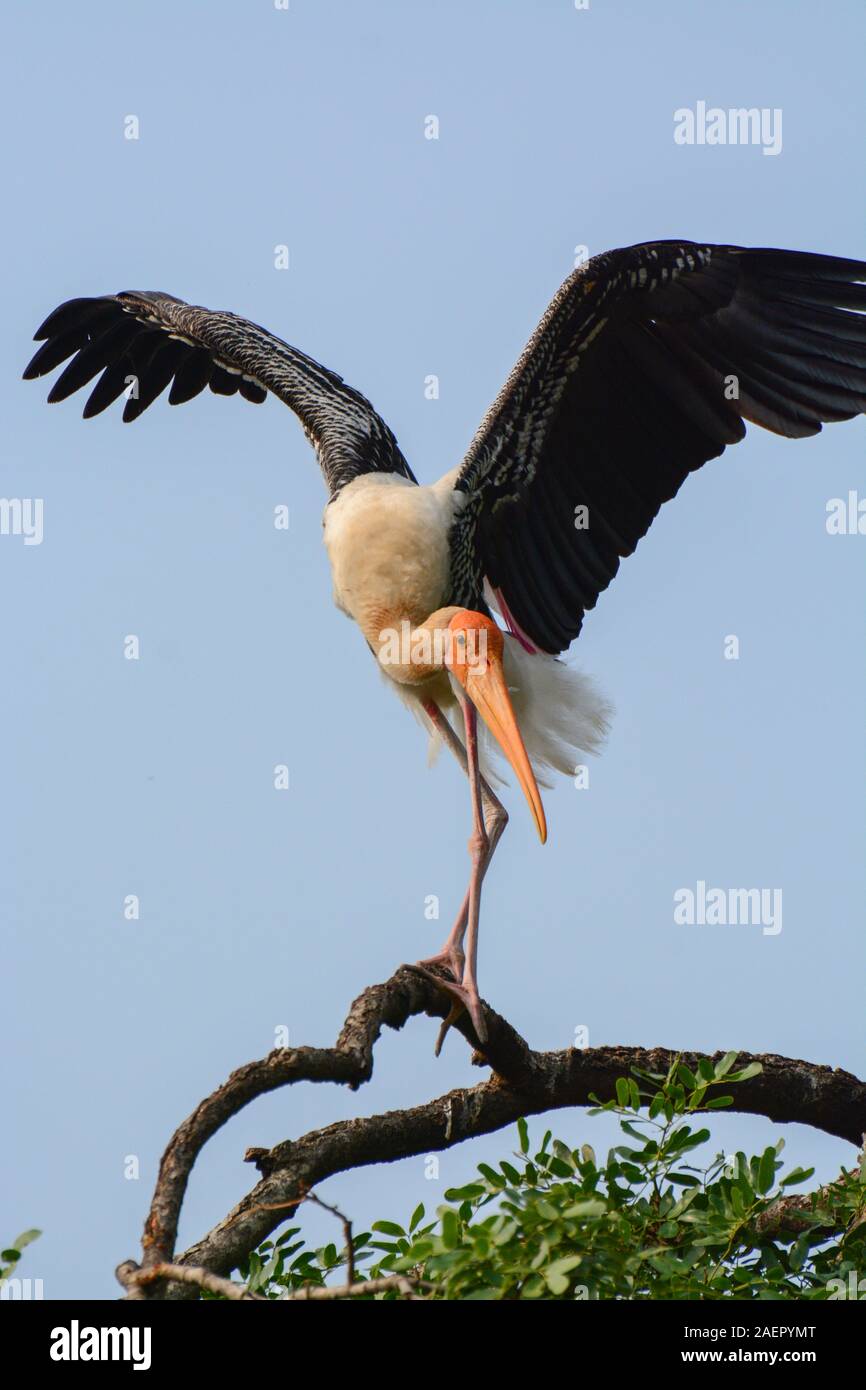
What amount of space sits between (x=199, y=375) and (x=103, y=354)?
0.49m

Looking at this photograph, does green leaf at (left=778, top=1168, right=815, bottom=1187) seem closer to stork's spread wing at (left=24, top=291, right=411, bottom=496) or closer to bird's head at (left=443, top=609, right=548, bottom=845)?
bird's head at (left=443, top=609, right=548, bottom=845)

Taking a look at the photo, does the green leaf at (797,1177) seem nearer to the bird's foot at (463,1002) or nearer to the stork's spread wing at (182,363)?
the bird's foot at (463,1002)

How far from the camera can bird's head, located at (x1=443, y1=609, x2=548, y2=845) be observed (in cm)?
660

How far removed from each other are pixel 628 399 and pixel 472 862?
194 centimetres

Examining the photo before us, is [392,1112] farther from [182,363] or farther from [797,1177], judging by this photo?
[182,363]

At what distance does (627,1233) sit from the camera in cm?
386

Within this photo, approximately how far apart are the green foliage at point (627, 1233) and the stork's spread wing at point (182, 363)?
4.11m

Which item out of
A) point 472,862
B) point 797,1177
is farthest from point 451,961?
point 797,1177

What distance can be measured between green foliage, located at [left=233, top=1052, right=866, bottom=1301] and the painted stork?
6.59 ft
